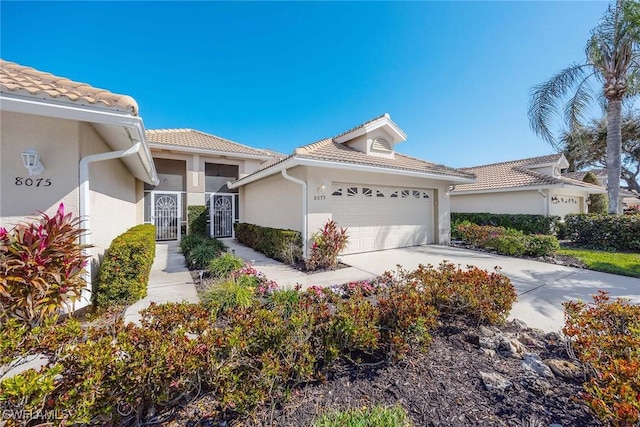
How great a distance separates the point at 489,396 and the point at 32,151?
25.3 ft

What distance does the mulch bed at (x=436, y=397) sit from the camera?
8.13 feet

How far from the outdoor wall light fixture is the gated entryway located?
12.9 metres

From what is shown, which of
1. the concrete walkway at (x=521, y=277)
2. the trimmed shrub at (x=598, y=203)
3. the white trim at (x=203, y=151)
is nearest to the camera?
the concrete walkway at (x=521, y=277)

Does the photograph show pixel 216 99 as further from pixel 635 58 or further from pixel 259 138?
pixel 635 58

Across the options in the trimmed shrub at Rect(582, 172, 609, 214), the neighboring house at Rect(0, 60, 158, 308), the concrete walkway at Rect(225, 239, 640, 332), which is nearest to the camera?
the neighboring house at Rect(0, 60, 158, 308)

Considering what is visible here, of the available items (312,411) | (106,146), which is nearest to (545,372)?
(312,411)

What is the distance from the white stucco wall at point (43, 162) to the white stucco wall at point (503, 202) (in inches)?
857

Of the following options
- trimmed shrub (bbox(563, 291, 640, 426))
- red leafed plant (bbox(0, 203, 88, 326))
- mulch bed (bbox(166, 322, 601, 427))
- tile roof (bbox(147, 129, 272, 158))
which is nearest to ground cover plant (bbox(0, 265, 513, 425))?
mulch bed (bbox(166, 322, 601, 427))

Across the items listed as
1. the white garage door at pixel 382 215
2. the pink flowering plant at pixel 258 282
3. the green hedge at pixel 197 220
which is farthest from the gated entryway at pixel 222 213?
the pink flowering plant at pixel 258 282

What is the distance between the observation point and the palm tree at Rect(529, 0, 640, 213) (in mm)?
11627

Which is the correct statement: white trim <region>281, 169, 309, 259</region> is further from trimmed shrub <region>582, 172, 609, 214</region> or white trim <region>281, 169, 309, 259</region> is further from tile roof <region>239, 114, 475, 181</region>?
trimmed shrub <region>582, 172, 609, 214</region>

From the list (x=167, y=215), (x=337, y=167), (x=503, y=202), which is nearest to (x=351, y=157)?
(x=337, y=167)

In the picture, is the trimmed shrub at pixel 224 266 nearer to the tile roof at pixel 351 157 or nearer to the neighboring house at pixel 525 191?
the tile roof at pixel 351 157

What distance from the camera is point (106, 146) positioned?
264 inches
